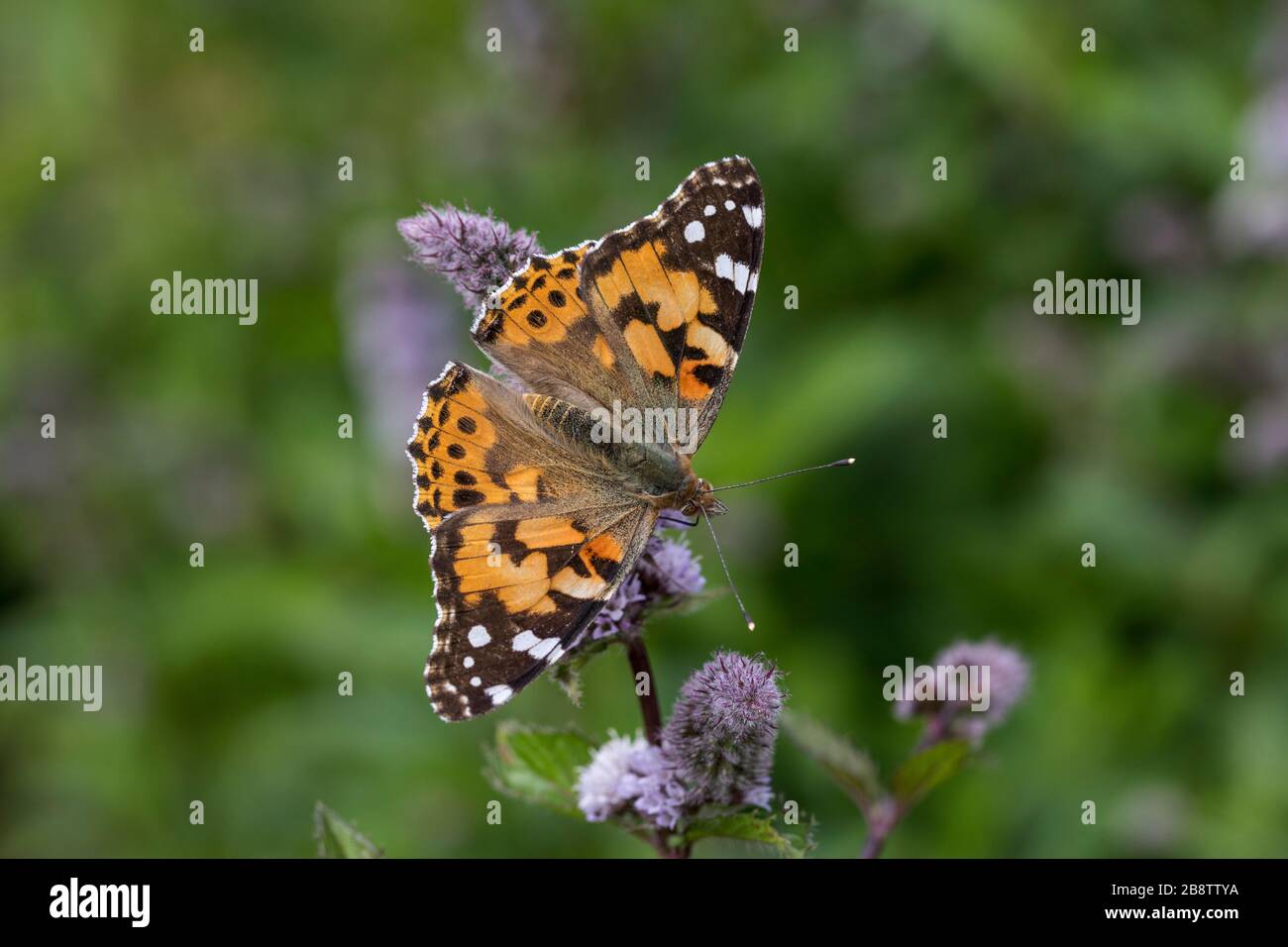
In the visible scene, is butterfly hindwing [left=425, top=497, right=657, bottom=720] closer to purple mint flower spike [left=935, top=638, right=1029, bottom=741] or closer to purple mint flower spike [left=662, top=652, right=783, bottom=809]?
purple mint flower spike [left=662, top=652, right=783, bottom=809]

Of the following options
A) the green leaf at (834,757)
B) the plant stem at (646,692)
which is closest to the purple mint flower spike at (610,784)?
the plant stem at (646,692)

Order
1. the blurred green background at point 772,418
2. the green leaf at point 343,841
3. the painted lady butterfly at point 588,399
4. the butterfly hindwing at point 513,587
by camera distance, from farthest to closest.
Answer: the blurred green background at point 772,418 → the painted lady butterfly at point 588,399 → the butterfly hindwing at point 513,587 → the green leaf at point 343,841

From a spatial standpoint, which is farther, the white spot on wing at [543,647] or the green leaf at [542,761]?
the green leaf at [542,761]

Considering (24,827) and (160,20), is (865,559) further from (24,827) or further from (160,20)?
(160,20)

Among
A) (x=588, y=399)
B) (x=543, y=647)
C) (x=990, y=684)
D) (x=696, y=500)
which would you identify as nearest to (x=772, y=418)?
(x=588, y=399)

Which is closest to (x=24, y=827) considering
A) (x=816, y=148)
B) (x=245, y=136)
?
(x=245, y=136)

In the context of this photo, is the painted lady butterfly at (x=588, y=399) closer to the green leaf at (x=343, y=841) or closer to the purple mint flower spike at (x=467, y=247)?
the purple mint flower spike at (x=467, y=247)

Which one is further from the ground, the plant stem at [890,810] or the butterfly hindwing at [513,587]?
the butterfly hindwing at [513,587]
